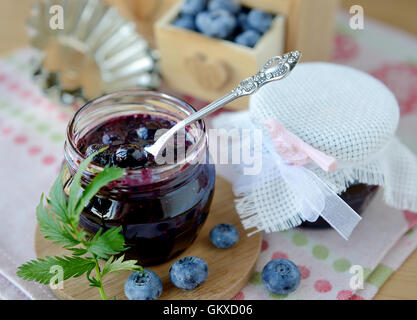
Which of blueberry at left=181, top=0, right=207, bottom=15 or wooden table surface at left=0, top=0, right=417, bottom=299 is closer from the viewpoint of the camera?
blueberry at left=181, top=0, right=207, bottom=15

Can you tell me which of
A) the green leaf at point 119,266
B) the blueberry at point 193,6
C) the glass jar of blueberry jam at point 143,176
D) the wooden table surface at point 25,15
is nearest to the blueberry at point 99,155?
the glass jar of blueberry jam at point 143,176

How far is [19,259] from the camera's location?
83 cm

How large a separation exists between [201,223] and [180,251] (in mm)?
51

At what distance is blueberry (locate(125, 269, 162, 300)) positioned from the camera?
2.43 feet

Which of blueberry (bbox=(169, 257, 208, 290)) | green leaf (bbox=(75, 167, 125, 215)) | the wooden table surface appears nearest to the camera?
green leaf (bbox=(75, 167, 125, 215))

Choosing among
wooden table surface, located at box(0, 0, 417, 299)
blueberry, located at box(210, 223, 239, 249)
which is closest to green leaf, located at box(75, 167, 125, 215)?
blueberry, located at box(210, 223, 239, 249)

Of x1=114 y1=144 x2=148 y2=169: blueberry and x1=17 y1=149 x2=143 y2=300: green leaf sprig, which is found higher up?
x1=114 y1=144 x2=148 y2=169: blueberry

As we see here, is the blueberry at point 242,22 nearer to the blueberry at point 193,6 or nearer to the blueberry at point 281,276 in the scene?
the blueberry at point 193,6

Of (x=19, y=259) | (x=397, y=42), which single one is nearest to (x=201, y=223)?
(x=19, y=259)

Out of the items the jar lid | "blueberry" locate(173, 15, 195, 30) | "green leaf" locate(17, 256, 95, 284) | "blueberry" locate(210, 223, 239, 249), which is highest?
"blueberry" locate(173, 15, 195, 30)

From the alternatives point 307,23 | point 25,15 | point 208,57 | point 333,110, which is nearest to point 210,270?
point 333,110

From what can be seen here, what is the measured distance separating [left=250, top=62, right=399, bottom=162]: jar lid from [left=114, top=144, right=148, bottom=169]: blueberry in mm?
196

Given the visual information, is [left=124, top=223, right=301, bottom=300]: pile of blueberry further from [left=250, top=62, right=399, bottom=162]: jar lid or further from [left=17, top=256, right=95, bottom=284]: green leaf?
[left=250, top=62, right=399, bottom=162]: jar lid
